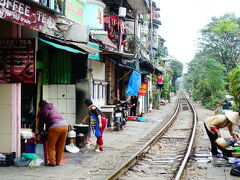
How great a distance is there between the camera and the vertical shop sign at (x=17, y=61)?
332 inches

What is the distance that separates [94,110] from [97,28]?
4.69 meters

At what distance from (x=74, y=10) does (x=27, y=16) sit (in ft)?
12.5

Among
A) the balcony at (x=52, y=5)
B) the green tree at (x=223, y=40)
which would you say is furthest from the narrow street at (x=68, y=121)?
the green tree at (x=223, y=40)

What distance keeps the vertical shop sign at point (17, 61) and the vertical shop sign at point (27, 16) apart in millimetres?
505

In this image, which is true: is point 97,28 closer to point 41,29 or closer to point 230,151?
point 41,29

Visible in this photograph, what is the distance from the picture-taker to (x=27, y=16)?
303 inches

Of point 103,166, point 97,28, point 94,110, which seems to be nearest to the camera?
point 103,166

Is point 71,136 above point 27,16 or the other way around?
the other way around

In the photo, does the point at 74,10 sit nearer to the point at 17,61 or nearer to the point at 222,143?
the point at 17,61

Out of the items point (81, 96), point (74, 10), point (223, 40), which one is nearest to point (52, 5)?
point (74, 10)

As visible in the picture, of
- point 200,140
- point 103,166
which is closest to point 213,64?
point 200,140

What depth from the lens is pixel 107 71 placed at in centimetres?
1964

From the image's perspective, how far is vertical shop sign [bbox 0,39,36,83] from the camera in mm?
8430

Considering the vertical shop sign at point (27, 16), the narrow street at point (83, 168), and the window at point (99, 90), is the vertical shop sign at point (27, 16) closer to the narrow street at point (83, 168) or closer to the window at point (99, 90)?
the narrow street at point (83, 168)
